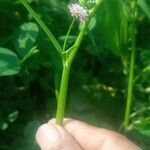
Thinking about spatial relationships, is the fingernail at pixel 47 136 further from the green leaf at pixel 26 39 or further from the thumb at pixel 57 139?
the green leaf at pixel 26 39

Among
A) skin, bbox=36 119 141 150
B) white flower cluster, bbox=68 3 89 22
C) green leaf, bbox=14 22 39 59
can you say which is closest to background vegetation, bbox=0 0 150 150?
green leaf, bbox=14 22 39 59

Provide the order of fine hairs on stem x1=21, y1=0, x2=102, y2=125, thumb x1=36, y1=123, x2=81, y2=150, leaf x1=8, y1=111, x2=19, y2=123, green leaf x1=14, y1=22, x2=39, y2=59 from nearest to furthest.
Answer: fine hairs on stem x1=21, y1=0, x2=102, y2=125 → thumb x1=36, y1=123, x2=81, y2=150 → green leaf x1=14, y1=22, x2=39, y2=59 → leaf x1=8, y1=111, x2=19, y2=123

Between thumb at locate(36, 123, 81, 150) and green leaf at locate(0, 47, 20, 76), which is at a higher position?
green leaf at locate(0, 47, 20, 76)

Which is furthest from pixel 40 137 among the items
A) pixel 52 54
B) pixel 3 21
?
pixel 3 21

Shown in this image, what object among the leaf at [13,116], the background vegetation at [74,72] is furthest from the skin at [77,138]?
the leaf at [13,116]

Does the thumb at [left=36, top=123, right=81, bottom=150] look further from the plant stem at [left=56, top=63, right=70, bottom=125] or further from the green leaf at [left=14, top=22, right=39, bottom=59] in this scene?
the green leaf at [left=14, top=22, right=39, bottom=59]

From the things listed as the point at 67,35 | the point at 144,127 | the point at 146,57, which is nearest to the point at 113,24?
the point at 146,57
